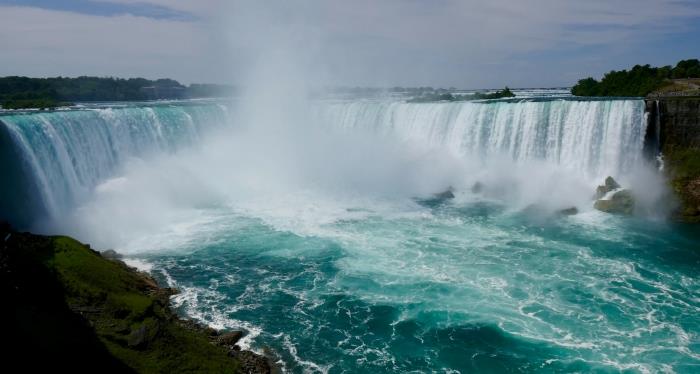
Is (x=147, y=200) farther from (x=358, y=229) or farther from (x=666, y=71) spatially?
(x=666, y=71)

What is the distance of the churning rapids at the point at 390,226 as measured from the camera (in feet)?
36.8

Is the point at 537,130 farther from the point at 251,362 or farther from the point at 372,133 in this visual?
the point at 251,362

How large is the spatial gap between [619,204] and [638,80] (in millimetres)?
26115

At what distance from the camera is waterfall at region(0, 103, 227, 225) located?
17.9 m

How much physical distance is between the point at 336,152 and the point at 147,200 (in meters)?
13.0

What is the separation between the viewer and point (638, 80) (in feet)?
136

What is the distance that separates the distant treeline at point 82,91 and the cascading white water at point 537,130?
2244cm

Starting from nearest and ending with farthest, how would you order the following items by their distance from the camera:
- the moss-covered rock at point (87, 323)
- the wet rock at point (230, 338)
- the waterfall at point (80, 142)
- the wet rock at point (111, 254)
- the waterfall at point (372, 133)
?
the moss-covered rock at point (87, 323) < the wet rock at point (230, 338) < the wet rock at point (111, 254) < the waterfall at point (80, 142) < the waterfall at point (372, 133)

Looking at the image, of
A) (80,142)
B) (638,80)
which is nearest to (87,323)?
(80,142)

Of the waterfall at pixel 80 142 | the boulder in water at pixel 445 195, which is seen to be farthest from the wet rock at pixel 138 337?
the boulder in water at pixel 445 195

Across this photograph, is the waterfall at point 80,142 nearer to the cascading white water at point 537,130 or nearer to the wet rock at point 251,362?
the wet rock at point 251,362

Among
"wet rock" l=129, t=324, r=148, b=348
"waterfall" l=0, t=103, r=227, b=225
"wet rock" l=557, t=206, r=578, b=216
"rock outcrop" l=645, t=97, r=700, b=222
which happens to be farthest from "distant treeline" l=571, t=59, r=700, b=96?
"wet rock" l=129, t=324, r=148, b=348

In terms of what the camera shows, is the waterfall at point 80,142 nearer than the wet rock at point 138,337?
No

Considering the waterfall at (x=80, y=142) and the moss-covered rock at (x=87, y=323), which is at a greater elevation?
the waterfall at (x=80, y=142)
